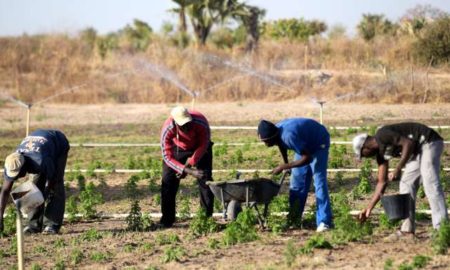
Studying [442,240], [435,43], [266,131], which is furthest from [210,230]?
[435,43]

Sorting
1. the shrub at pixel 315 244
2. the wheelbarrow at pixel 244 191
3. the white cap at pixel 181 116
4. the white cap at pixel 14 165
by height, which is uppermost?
the white cap at pixel 181 116

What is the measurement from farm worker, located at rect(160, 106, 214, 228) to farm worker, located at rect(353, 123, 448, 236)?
2420mm

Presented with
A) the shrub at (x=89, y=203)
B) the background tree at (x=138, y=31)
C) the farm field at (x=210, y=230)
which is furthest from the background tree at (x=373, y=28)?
the shrub at (x=89, y=203)

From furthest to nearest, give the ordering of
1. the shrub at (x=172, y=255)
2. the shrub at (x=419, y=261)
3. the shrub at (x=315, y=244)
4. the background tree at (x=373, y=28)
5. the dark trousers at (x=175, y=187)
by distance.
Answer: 1. the background tree at (x=373, y=28)
2. the dark trousers at (x=175, y=187)
3. the shrub at (x=172, y=255)
4. the shrub at (x=315, y=244)
5. the shrub at (x=419, y=261)

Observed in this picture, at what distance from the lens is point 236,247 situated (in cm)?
980

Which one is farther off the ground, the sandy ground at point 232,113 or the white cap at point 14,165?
the white cap at point 14,165

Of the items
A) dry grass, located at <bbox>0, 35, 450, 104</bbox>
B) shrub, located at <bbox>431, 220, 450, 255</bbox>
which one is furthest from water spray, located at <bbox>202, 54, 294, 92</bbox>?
shrub, located at <bbox>431, 220, 450, 255</bbox>

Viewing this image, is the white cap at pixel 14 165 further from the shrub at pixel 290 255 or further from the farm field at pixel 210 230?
the shrub at pixel 290 255

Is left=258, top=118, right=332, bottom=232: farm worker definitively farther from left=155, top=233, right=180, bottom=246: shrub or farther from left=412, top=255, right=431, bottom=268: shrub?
left=412, top=255, right=431, bottom=268: shrub

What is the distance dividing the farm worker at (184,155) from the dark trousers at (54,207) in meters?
1.30

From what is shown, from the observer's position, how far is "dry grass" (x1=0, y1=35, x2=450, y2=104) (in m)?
28.5

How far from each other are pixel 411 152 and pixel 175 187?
11.2ft

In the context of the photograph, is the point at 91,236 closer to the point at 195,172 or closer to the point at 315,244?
the point at 195,172

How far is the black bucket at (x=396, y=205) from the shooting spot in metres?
9.30
